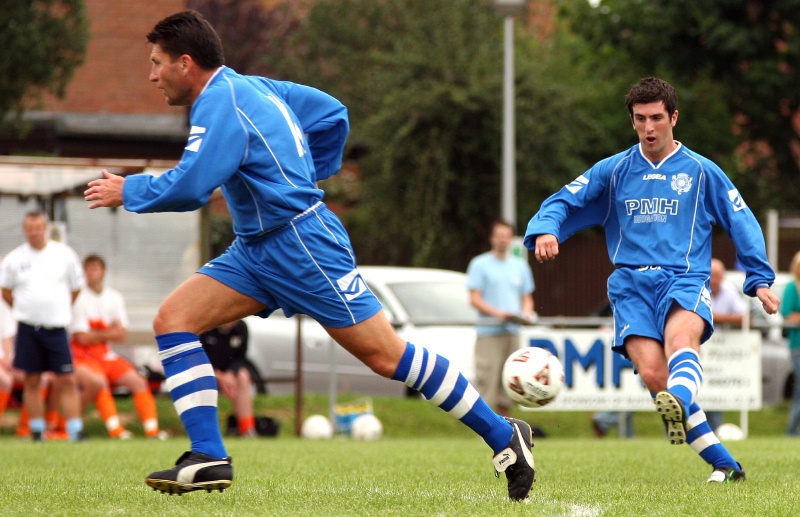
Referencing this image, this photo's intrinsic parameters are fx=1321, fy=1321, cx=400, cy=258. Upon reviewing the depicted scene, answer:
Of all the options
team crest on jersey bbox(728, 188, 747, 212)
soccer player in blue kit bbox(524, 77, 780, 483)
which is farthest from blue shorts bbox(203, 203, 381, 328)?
team crest on jersey bbox(728, 188, 747, 212)

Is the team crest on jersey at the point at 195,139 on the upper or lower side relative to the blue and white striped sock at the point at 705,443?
upper

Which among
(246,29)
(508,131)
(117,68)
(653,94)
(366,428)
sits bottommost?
(366,428)

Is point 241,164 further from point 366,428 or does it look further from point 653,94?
point 366,428

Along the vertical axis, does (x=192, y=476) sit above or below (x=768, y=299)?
below

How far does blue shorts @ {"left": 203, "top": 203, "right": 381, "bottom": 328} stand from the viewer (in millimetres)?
5609

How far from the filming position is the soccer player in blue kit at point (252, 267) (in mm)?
5492

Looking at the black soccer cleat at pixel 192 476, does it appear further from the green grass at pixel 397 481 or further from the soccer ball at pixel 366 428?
the soccer ball at pixel 366 428

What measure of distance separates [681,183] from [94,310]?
8.60 m

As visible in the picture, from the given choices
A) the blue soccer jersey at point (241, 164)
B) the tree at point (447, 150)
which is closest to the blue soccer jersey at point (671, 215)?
the blue soccer jersey at point (241, 164)

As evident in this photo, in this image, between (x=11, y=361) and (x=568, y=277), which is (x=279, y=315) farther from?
(x=568, y=277)

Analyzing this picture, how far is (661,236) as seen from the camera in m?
6.91

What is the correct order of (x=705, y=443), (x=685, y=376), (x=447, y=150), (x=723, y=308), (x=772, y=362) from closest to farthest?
(x=685, y=376) < (x=705, y=443) < (x=723, y=308) < (x=772, y=362) < (x=447, y=150)

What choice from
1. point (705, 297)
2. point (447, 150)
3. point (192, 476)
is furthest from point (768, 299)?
point (447, 150)

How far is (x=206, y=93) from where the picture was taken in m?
5.56
